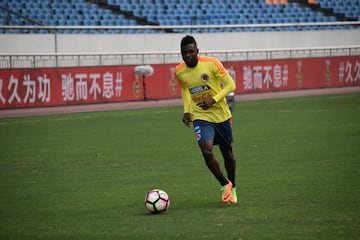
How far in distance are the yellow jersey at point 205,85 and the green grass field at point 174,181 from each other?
1.12 m

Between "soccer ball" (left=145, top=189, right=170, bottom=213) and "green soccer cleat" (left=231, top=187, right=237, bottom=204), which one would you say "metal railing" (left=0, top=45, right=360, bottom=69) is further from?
"soccer ball" (left=145, top=189, right=170, bottom=213)

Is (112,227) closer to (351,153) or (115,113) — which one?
(351,153)

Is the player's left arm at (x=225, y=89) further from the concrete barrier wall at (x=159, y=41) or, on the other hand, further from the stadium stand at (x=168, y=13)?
the stadium stand at (x=168, y=13)

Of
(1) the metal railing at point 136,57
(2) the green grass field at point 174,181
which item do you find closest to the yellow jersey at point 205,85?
(2) the green grass field at point 174,181

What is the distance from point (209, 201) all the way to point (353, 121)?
13.4m

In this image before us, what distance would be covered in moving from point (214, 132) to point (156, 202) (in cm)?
140

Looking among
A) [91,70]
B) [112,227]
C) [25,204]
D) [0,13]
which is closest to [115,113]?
[91,70]

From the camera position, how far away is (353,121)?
932 inches

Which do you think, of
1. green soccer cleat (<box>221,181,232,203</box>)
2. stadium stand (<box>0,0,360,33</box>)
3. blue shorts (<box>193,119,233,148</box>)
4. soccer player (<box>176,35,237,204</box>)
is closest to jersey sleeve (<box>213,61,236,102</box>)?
soccer player (<box>176,35,237,204</box>)

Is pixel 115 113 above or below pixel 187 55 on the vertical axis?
below

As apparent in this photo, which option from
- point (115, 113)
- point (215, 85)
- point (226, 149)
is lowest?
point (115, 113)

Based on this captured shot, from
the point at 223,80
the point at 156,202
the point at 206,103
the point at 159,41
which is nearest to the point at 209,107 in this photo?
the point at 206,103

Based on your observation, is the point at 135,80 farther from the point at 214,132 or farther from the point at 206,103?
the point at 206,103

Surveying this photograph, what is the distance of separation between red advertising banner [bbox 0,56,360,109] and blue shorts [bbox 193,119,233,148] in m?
20.5
